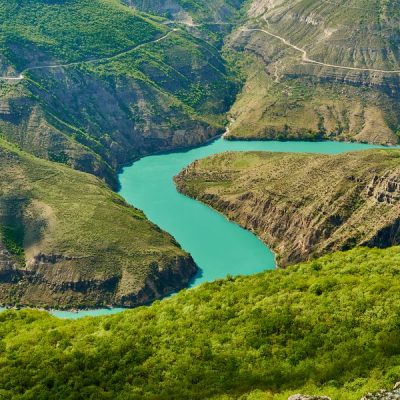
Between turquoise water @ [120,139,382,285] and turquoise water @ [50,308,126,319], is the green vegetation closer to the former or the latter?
turquoise water @ [120,139,382,285]

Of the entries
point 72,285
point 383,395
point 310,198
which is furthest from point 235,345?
point 310,198

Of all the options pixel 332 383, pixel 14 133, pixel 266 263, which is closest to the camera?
pixel 332 383

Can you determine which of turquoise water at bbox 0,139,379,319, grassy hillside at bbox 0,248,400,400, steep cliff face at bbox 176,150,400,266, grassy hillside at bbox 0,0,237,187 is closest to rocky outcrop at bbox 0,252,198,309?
turquoise water at bbox 0,139,379,319

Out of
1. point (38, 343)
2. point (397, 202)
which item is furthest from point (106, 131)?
point (38, 343)

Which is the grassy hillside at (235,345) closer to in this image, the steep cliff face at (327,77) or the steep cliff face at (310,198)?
the steep cliff face at (310,198)

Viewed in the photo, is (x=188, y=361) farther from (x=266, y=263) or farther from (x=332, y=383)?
(x=266, y=263)

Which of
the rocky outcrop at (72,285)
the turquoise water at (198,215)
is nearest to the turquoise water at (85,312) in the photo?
the turquoise water at (198,215)
